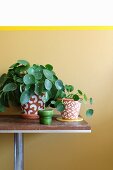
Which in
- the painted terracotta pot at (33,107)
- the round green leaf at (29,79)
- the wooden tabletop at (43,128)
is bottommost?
the wooden tabletop at (43,128)

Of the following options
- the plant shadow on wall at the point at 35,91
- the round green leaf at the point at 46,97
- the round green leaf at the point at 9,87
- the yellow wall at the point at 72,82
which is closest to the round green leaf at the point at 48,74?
the plant shadow on wall at the point at 35,91

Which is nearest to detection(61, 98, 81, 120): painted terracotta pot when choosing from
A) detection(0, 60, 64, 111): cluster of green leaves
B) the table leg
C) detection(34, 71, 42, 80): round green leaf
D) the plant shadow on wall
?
the plant shadow on wall

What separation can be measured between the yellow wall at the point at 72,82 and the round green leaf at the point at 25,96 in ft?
1.47

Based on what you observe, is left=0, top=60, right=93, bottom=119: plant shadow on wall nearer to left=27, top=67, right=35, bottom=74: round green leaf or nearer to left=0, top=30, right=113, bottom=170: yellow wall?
left=27, top=67, right=35, bottom=74: round green leaf

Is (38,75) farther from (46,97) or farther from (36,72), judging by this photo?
(46,97)

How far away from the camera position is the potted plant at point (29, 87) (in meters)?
1.65

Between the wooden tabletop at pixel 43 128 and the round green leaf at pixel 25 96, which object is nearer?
the wooden tabletop at pixel 43 128

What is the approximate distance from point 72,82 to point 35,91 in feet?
1.64

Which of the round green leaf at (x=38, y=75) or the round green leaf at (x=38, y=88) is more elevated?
the round green leaf at (x=38, y=75)

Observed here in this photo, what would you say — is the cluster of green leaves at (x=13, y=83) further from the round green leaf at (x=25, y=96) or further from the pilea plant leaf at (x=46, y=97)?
the pilea plant leaf at (x=46, y=97)

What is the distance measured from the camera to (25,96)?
5.42ft

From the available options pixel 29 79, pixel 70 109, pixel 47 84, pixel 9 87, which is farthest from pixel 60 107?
pixel 9 87

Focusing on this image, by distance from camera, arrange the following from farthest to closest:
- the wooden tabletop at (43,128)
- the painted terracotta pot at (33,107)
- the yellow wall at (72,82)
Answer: the yellow wall at (72,82)
the painted terracotta pot at (33,107)
the wooden tabletop at (43,128)
